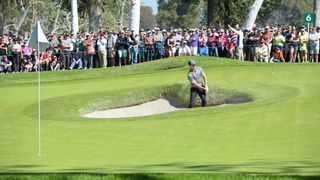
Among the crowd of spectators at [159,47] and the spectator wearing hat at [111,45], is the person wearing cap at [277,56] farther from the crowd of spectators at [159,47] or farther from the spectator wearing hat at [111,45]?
the spectator wearing hat at [111,45]

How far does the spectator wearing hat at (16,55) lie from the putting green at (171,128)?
617 cm

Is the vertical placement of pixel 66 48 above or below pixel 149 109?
above

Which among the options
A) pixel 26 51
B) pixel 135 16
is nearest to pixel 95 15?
pixel 135 16

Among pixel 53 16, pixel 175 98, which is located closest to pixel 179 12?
pixel 53 16

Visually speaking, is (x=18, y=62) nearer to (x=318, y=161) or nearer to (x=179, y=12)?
(x=318, y=161)

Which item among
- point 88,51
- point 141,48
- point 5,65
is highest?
point 141,48

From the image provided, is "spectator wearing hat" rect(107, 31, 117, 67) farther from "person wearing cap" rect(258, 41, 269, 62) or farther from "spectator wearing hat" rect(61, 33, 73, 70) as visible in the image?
"person wearing cap" rect(258, 41, 269, 62)

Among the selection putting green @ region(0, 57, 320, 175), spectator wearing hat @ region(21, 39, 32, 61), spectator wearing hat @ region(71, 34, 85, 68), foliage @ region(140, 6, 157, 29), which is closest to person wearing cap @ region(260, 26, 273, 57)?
putting green @ region(0, 57, 320, 175)

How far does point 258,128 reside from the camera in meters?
16.7

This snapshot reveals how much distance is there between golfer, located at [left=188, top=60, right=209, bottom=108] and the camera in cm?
2270

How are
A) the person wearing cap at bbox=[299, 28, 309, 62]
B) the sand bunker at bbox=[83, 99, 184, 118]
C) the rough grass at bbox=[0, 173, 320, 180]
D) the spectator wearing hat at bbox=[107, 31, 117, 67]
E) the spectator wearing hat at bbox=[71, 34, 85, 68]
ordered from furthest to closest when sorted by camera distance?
the spectator wearing hat at bbox=[71, 34, 85, 68] → the spectator wearing hat at bbox=[107, 31, 117, 67] → the person wearing cap at bbox=[299, 28, 309, 62] → the sand bunker at bbox=[83, 99, 184, 118] → the rough grass at bbox=[0, 173, 320, 180]

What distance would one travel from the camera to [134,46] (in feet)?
112

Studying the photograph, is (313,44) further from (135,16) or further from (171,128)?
(171,128)

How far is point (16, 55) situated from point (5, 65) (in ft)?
2.47
